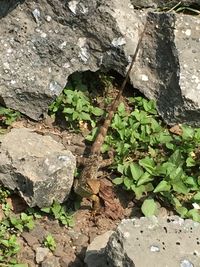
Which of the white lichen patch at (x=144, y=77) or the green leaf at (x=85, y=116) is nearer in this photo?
the green leaf at (x=85, y=116)

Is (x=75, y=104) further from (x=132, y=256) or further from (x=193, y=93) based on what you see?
(x=132, y=256)

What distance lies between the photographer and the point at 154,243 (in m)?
4.29

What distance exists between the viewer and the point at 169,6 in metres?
6.62

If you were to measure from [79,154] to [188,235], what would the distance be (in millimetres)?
1521

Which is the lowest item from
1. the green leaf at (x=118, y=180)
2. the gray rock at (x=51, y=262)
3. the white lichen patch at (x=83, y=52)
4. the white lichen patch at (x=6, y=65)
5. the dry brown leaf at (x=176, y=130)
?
the gray rock at (x=51, y=262)

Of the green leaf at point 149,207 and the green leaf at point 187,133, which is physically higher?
the green leaf at point 187,133

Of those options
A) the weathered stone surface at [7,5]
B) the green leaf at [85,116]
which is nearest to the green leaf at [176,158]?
the green leaf at [85,116]

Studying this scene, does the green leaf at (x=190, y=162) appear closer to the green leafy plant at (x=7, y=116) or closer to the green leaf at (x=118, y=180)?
the green leaf at (x=118, y=180)

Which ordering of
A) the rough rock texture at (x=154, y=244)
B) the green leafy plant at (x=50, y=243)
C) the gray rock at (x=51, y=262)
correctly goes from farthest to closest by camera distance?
the green leafy plant at (x=50, y=243)
the gray rock at (x=51, y=262)
the rough rock texture at (x=154, y=244)

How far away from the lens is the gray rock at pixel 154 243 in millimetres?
4184

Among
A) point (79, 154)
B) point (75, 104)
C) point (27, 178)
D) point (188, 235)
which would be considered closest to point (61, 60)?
point (75, 104)

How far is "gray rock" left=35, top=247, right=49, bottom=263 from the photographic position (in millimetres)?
4938

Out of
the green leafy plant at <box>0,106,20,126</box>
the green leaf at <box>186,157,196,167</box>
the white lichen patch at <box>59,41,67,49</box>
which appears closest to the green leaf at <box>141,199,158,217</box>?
the green leaf at <box>186,157,196,167</box>

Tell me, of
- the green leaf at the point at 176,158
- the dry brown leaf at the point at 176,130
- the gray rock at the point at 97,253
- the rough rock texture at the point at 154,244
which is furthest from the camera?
the dry brown leaf at the point at 176,130
